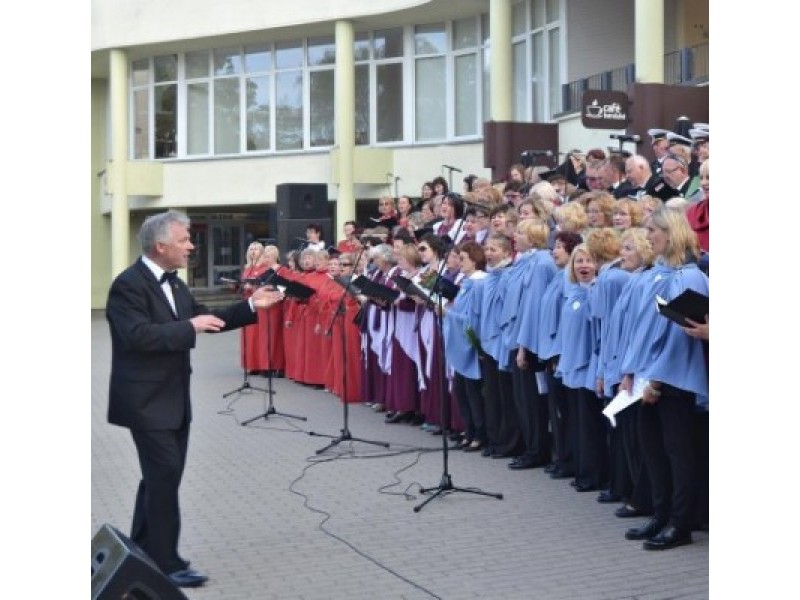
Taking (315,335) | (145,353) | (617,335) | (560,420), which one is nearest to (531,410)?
(560,420)

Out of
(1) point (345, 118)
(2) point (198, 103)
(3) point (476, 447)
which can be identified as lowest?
(3) point (476, 447)

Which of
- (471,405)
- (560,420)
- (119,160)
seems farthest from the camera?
(119,160)

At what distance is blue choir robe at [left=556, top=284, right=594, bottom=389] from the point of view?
8891mm

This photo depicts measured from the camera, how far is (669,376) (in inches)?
284

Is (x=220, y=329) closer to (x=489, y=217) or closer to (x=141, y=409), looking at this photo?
(x=141, y=409)

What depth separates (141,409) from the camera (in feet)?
21.2

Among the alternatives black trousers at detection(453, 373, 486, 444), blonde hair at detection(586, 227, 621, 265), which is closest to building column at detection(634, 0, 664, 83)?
black trousers at detection(453, 373, 486, 444)

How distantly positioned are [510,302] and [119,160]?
82.0 ft

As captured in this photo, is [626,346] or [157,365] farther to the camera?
[626,346]

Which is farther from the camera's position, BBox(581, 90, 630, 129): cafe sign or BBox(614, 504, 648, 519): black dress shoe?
BBox(581, 90, 630, 129): cafe sign

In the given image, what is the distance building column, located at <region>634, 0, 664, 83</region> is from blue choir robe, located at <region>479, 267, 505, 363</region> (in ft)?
33.6

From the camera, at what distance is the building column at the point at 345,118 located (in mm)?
29516

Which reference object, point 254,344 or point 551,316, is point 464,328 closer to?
point 551,316

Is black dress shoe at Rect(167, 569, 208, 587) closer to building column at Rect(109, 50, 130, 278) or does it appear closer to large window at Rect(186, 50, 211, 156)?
building column at Rect(109, 50, 130, 278)
